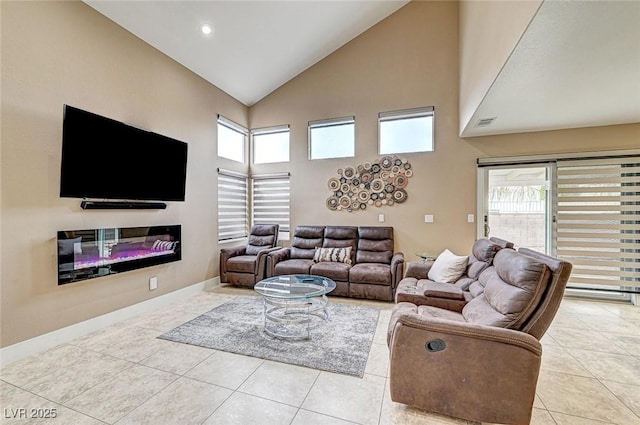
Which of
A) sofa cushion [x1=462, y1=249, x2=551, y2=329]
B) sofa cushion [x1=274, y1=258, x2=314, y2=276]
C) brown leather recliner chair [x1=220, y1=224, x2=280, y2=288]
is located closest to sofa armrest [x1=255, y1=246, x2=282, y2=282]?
brown leather recliner chair [x1=220, y1=224, x2=280, y2=288]

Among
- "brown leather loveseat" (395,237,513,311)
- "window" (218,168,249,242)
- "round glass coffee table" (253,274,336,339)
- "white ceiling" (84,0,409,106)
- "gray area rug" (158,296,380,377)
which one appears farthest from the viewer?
"window" (218,168,249,242)

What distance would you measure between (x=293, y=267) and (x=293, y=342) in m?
1.61

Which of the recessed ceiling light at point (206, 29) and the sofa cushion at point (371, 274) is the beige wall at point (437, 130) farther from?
the recessed ceiling light at point (206, 29)

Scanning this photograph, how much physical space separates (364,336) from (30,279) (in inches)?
125

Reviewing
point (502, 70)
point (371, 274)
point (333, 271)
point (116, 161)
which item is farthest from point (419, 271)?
point (116, 161)

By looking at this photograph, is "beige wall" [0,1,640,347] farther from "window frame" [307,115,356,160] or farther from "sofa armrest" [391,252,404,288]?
"sofa armrest" [391,252,404,288]

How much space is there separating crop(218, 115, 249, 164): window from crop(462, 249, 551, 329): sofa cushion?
4.47 meters

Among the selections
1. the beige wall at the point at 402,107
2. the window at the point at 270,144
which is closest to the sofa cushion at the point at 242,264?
the beige wall at the point at 402,107

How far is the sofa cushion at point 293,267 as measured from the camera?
4.09 meters

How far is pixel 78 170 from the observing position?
2602 mm

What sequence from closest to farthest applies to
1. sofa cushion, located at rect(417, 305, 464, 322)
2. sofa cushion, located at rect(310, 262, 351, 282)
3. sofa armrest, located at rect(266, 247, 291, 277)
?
sofa cushion, located at rect(417, 305, 464, 322) < sofa cushion, located at rect(310, 262, 351, 282) < sofa armrest, located at rect(266, 247, 291, 277)

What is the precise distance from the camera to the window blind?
3.67 metres

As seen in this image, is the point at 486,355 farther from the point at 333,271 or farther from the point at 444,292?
the point at 333,271

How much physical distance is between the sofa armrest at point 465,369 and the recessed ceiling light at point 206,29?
4142 millimetres
